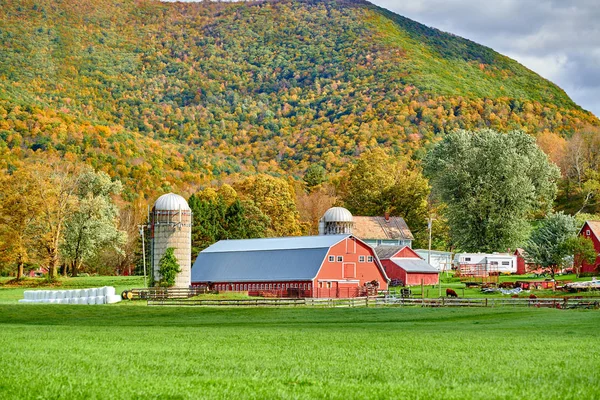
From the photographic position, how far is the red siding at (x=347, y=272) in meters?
80.7

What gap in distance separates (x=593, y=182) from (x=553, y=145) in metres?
25.0

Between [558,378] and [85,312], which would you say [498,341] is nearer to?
[558,378]

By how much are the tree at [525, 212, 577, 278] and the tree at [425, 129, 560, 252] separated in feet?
24.7

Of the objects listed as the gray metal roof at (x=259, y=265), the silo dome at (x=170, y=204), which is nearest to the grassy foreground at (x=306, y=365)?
the gray metal roof at (x=259, y=265)

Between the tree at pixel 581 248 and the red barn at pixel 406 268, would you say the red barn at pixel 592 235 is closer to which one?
the tree at pixel 581 248

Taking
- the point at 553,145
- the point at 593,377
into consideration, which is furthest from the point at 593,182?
the point at 593,377

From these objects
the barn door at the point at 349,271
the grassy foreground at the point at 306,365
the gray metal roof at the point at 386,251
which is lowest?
the grassy foreground at the point at 306,365

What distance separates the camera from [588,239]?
79.7 m

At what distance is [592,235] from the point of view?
8575cm

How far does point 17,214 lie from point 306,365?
249 ft

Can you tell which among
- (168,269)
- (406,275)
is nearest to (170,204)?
(168,269)

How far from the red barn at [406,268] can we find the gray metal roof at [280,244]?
9.23m

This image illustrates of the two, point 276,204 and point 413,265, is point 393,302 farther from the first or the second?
point 276,204

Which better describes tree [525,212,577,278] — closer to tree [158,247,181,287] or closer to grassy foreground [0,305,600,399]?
tree [158,247,181,287]
